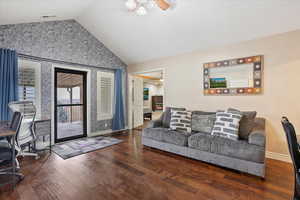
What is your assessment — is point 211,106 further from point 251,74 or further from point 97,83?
point 97,83

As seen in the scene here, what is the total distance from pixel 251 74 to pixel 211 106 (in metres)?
1.10

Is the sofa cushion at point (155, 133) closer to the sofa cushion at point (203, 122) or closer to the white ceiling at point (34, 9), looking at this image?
the sofa cushion at point (203, 122)

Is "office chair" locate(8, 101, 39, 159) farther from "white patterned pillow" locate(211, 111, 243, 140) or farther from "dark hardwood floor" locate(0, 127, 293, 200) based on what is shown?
"white patterned pillow" locate(211, 111, 243, 140)

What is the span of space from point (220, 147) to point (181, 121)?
39.6 inches

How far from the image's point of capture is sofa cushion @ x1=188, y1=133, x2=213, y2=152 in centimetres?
262

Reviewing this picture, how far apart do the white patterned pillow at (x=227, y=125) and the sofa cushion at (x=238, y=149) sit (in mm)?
143

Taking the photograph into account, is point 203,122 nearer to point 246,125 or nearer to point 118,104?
point 246,125

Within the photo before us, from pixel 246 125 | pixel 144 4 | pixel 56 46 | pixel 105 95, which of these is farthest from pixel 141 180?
pixel 56 46

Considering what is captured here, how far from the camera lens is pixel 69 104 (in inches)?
168

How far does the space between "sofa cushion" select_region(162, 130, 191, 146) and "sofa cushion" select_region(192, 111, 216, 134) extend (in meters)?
0.37

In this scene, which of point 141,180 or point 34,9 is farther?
point 34,9

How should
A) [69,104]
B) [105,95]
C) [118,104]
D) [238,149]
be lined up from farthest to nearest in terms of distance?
1. [118,104]
2. [105,95]
3. [69,104]
4. [238,149]

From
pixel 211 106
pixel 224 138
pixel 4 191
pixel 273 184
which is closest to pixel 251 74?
pixel 211 106

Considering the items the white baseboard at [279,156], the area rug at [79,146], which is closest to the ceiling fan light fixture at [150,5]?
the area rug at [79,146]
